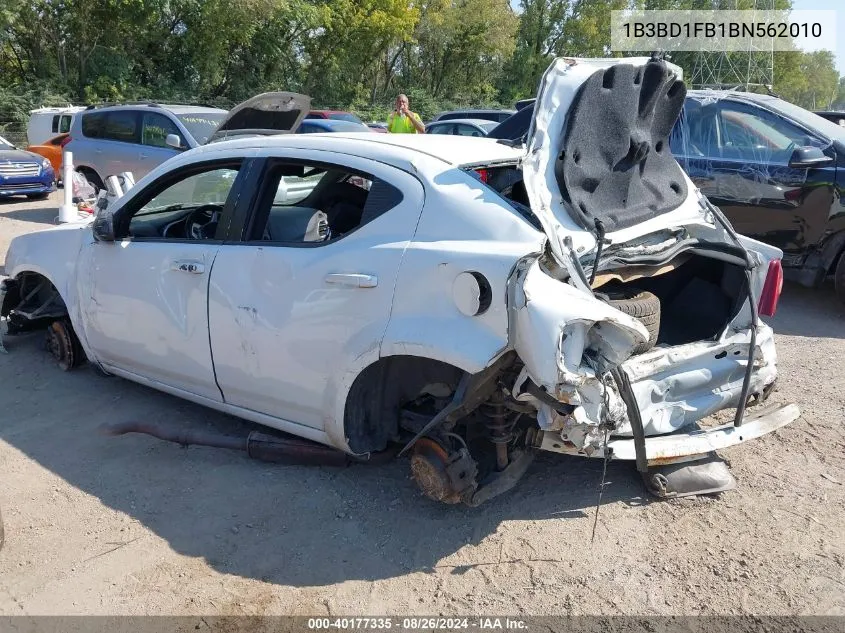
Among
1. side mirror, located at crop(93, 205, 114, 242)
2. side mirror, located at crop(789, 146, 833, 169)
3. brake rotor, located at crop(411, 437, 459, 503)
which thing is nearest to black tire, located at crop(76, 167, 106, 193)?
side mirror, located at crop(93, 205, 114, 242)

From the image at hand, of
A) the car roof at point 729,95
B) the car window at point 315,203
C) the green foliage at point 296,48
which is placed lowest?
the car window at point 315,203

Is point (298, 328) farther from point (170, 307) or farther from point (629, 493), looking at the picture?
point (629, 493)

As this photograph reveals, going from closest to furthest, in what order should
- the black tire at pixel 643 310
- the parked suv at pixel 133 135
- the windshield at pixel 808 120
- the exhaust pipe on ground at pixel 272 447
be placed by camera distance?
the black tire at pixel 643 310 → the exhaust pipe on ground at pixel 272 447 → the windshield at pixel 808 120 → the parked suv at pixel 133 135

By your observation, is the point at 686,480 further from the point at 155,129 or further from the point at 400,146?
the point at 155,129

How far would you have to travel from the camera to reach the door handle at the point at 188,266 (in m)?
3.92

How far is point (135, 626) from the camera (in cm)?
284

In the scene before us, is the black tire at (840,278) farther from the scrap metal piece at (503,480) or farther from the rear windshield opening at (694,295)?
the scrap metal piece at (503,480)

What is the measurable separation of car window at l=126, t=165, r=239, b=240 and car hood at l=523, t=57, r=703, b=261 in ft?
6.21

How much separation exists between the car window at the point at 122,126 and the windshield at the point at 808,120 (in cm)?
926

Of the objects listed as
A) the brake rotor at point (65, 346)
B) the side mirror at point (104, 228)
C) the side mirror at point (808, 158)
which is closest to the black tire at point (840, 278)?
the side mirror at point (808, 158)

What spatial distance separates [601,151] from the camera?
354 cm

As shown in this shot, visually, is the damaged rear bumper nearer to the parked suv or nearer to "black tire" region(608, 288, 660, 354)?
"black tire" region(608, 288, 660, 354)

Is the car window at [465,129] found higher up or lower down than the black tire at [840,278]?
higher up

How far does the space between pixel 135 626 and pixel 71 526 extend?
2.76 feet
